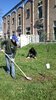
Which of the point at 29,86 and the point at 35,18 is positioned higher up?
the point at 35,18

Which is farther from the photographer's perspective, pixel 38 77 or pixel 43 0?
pixel 43 0

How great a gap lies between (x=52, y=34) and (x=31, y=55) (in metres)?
14.3

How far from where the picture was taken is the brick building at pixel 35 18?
37016mm

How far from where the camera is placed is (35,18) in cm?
4234

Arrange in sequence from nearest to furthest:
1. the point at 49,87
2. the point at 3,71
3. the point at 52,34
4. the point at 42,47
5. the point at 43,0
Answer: the point at 49,87 < the point at 3,71 < the point at 42,47 < the point at 52,34 < the point at 43,0

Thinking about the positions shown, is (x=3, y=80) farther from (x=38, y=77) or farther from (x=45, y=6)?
(x=45, y=6)

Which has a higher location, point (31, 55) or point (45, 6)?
point (45, 6)

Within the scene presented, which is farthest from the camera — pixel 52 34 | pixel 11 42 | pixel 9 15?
pixel 9 15

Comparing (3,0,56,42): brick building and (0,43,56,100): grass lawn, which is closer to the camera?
(0,43,56,100): grass lawn

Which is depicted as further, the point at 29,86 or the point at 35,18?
the point at 35,18

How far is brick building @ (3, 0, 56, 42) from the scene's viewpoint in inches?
1457

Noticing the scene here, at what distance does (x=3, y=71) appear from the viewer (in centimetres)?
1477

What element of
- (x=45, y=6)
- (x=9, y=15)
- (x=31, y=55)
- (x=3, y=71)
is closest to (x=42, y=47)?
(x=31, y=55)

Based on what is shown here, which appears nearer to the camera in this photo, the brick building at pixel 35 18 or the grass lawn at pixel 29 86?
the grass lawn at pixel 29 86
